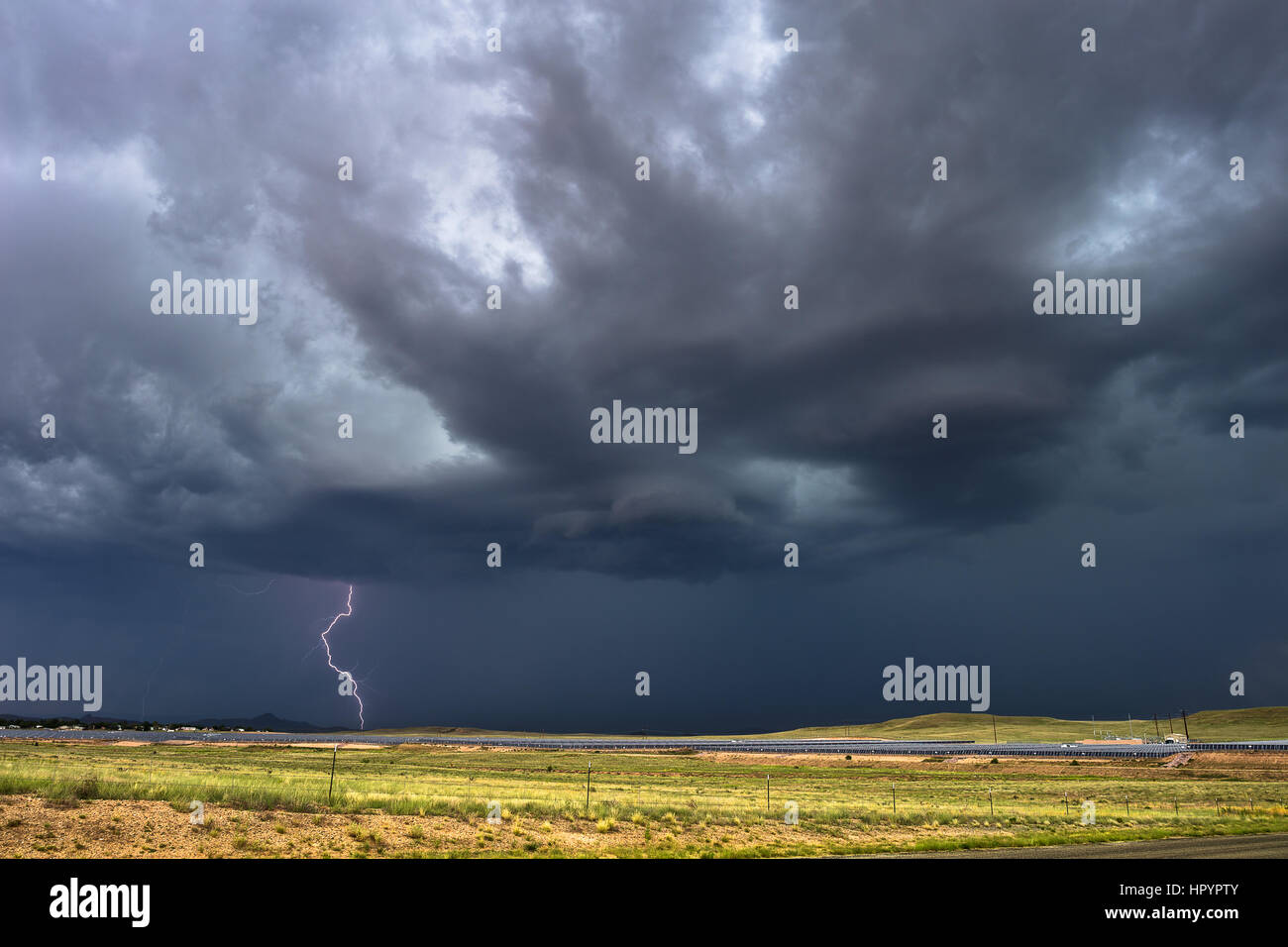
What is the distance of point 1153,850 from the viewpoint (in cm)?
2511

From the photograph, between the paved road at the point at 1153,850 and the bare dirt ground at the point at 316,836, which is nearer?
the bare dirt ground at the point at 316,836

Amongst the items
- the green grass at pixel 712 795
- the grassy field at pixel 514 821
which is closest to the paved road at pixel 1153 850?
the grassy field at pixel 514 821

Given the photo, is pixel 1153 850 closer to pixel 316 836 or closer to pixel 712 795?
pixel 712 795

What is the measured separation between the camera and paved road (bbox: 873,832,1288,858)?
2358cm

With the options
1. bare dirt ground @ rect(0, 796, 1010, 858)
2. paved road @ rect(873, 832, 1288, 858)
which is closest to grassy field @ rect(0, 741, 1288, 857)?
bare dirt ground @ rect(0, 796, 1010, 858)

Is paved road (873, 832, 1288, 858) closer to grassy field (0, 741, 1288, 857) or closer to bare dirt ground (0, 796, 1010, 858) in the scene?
grassy field (0, 741, 1288, 857)

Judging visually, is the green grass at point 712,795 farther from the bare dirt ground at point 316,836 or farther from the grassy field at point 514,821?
the bare dirt ground at point 316,836

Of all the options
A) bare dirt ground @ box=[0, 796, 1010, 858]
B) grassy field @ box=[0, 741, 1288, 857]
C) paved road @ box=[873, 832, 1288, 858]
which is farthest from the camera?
paved road @ box=[873, 832, 1288, 858]

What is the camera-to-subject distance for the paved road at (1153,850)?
23584mm

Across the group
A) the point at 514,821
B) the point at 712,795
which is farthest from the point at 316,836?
the point at 712,795

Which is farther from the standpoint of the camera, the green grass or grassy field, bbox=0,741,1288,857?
the green grass

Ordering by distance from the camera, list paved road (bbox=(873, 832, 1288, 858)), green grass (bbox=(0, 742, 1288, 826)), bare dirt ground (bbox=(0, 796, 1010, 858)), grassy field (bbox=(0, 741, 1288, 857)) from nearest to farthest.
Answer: bare dirt ground (bbox=(0, 796, 1010, 858))
grassy field (bbox=(0, 741, 1288, 857))
paved road (bbox=(873, 832, 1288, 858))
green grass (bbox=(0, 742, 1288, 826))

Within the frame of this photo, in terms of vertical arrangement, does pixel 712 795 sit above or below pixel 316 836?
below
